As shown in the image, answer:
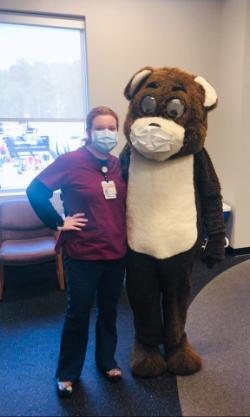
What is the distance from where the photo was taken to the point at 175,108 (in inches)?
56.7

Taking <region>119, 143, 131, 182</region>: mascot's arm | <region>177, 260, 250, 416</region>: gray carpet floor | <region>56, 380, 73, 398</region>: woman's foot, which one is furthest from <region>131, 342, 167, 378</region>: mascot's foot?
<region>119, 143, 131, 182</region>: mascot's arm

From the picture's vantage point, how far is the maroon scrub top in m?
1.46

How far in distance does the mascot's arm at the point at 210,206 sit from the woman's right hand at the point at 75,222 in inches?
23.5

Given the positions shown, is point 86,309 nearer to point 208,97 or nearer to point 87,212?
point 87,212

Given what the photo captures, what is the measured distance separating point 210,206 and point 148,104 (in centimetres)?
58

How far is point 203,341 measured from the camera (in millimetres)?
2070

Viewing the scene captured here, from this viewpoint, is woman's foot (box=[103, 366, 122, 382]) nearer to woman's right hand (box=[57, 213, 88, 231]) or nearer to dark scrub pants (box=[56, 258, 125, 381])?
dark scrub pants (box=[56, 258, 125, 381])

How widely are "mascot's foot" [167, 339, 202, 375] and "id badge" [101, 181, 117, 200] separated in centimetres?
92

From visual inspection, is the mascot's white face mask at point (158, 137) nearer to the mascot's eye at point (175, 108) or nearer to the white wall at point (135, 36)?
the mascot's eye at point (175, 108)

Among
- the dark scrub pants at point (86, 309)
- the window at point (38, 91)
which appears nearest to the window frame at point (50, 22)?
the window at point (38, 91)

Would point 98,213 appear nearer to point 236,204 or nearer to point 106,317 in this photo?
point 106,317

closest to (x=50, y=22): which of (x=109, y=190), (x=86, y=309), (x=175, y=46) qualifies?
(x=175, y=46)

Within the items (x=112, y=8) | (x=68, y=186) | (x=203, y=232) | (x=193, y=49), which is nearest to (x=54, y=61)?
(x=112, y=8)

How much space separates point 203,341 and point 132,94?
1525 mm
